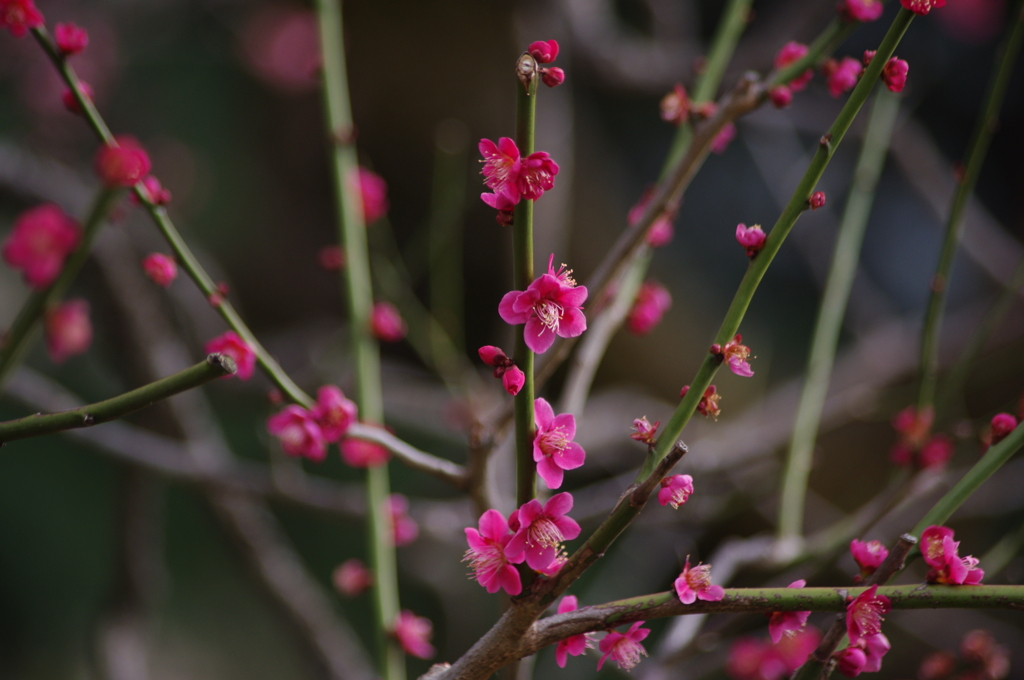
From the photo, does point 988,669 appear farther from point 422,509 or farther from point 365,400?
point 422,509

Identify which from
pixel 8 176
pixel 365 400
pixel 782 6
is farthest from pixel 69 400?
pixel 782 6

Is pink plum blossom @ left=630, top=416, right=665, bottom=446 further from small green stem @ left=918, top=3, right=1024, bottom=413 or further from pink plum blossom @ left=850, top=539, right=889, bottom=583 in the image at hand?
small green stem @ left=918, top=3, right=1024, bottom=413

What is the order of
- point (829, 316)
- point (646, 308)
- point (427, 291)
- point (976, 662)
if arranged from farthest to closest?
point (427, 291) → point (829, 316) → point (646, 308) → point (976, 662)

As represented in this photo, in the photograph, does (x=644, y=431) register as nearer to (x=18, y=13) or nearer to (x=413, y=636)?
(x=413, y=636)

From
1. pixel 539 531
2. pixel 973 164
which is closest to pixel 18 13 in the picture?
pixel 539 531

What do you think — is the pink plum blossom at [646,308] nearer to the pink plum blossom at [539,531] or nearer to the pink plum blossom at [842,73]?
the pink plum blossom at [842,73]

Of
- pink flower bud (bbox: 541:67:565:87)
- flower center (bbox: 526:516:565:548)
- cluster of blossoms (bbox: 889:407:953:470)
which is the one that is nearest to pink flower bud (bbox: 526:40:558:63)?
pink flower bud (bbox: 541:67:565:87)

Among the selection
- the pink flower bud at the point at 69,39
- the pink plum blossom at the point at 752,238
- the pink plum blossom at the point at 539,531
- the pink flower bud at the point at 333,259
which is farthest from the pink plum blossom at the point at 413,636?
the pink flower bud at the point at 69,39

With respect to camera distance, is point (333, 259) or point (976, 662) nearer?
point (976, 662)

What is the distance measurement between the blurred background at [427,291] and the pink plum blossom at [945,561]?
3.84 feet

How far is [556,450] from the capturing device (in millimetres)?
603

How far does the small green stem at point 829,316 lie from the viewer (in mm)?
1408

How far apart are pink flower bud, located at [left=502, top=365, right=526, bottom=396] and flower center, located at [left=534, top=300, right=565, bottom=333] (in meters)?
0.04

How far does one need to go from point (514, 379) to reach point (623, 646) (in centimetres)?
30
